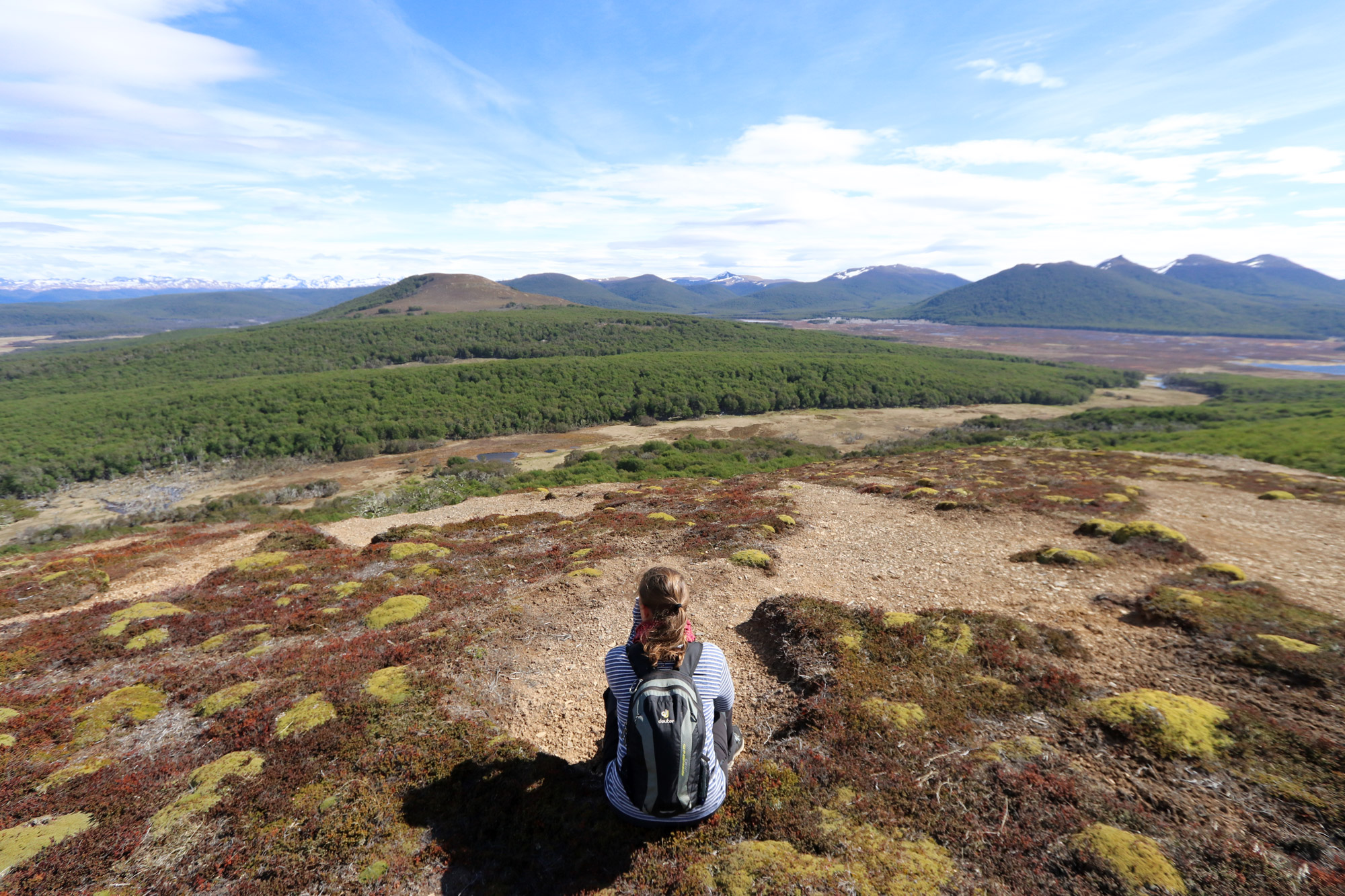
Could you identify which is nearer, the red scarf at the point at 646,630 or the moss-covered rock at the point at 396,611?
the red scarf at the point at 646,630

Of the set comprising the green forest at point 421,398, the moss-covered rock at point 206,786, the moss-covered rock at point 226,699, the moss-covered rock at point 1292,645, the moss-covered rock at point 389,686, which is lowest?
the green forest at point 421,398

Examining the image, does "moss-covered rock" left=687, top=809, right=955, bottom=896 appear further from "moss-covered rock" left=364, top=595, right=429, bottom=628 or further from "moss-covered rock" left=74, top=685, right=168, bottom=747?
"moss-covered rock" left=364, top=595, right=429, bottom=628

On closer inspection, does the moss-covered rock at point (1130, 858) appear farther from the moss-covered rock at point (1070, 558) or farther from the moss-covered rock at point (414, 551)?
the moss-covered rock at point (414, 551)

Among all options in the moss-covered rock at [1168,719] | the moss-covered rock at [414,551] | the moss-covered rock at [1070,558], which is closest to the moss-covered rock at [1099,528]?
the moss-covered rock at [1070,558]

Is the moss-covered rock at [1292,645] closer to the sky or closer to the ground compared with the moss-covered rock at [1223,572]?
closer to the sky

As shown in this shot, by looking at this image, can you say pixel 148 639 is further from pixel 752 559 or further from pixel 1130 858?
pixel 1130 858

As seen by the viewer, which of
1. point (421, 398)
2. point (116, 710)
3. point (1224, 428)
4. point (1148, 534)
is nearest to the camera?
point (116, 710)

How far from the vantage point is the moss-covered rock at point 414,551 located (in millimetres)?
18578

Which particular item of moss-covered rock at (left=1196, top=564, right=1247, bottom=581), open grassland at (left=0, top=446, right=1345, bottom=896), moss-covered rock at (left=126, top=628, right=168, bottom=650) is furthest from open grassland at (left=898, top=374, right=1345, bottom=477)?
moss-covered rock at (left=126, top=628, right=168, bottom=650)

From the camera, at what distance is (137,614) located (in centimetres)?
1359

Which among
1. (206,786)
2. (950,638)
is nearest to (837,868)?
(950,638)

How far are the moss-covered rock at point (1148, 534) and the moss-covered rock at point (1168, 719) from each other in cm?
1034

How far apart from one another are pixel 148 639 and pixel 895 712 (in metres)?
16.9

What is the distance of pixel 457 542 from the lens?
21.0 m
